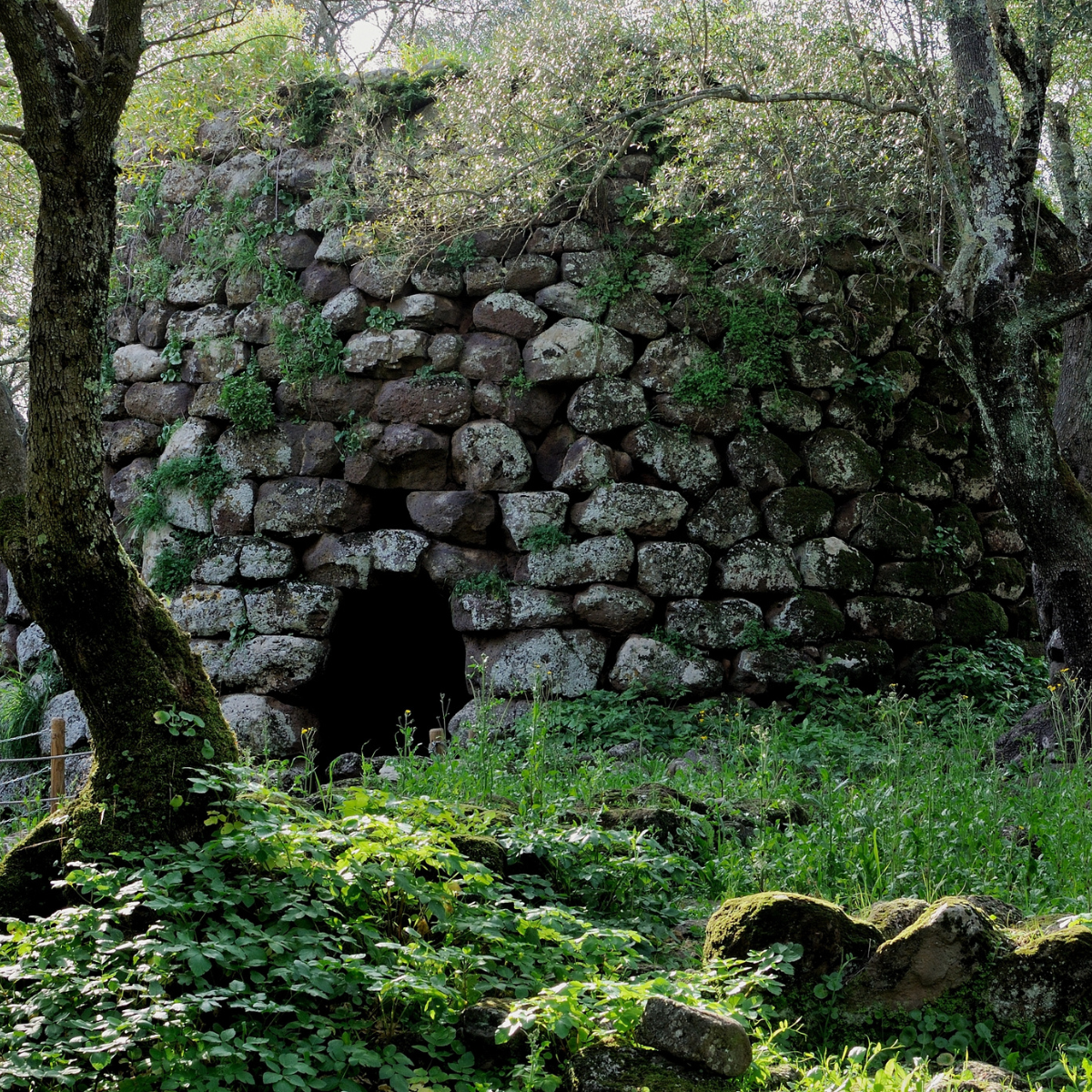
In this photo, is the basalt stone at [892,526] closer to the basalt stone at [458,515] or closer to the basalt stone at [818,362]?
the basalt stone at [818,362]

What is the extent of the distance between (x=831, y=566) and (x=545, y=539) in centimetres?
209

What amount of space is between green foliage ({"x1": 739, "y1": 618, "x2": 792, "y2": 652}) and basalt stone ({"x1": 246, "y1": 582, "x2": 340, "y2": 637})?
2.94 metres

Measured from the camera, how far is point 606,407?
298 inches

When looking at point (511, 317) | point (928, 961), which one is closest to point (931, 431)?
point (511, 317)

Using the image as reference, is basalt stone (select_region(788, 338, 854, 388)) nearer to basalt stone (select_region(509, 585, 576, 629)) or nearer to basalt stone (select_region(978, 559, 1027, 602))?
basalt stone (select_region(978, 559, 1027, 602))

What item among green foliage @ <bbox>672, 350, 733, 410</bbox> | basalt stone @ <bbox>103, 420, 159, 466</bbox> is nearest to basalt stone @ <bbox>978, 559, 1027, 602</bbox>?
green foliage @ <bbox>672, 350, 733, 410</bbox>

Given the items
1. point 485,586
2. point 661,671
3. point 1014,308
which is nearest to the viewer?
point 1014,308

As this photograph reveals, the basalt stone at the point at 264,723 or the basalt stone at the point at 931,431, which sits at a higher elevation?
the basalt stone at the point at 931,431

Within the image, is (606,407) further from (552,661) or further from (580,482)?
(552,661)

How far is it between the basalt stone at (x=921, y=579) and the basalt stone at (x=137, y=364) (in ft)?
19.5

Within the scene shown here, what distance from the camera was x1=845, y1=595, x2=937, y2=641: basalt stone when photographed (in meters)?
7.54

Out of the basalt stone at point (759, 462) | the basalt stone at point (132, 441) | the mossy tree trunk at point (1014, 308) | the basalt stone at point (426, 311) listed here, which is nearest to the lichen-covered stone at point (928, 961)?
the mossy tree trunk at point (1014, 308)

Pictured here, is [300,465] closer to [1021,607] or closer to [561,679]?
[561,679]

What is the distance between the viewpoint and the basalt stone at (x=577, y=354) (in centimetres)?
761
